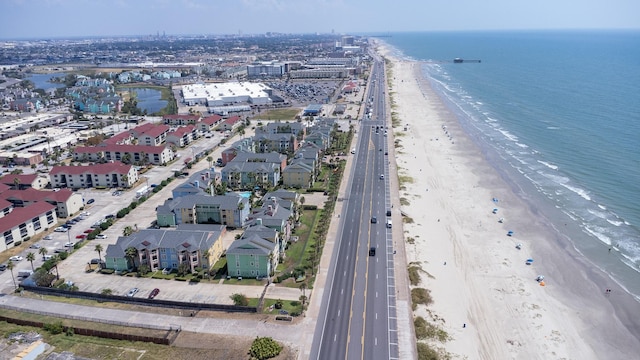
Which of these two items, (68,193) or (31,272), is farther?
(68,193)

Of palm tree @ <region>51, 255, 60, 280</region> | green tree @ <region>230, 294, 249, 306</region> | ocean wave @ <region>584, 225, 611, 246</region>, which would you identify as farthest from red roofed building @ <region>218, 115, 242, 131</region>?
ocean wave @ <region>584, 225, 611, 246</region>

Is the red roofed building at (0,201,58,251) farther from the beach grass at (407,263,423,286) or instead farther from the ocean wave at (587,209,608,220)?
the ocean wave at (587,209,608,220)

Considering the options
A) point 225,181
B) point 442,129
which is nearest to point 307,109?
point 442,129

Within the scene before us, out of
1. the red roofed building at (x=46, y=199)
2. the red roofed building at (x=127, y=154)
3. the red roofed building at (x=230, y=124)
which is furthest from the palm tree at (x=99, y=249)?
the red roofed building at (x=230, y=124)

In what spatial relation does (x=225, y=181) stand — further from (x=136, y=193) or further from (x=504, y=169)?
(x=504, y=169)

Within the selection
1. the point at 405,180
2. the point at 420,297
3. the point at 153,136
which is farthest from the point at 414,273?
the point at 153,136
